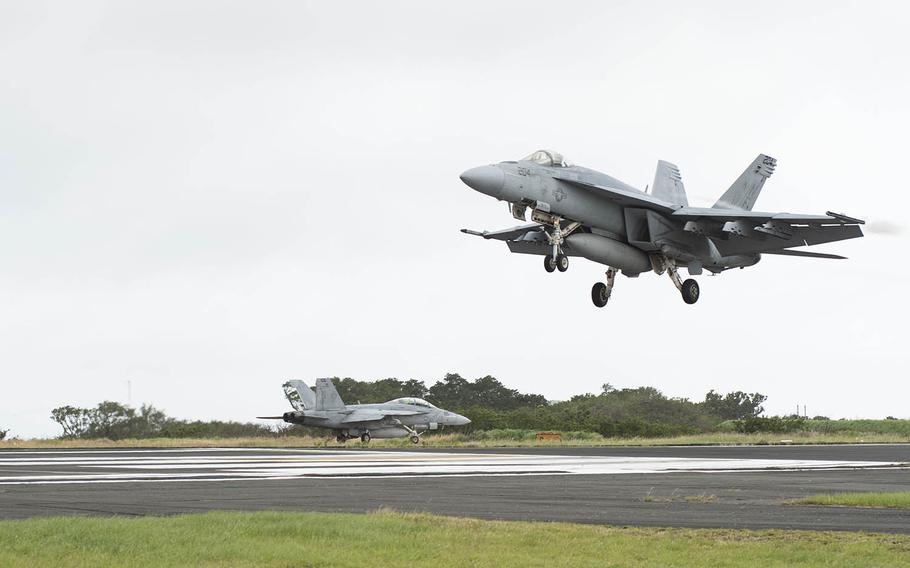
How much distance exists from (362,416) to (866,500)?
4275 centimetres

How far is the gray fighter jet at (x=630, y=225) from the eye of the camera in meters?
32.6

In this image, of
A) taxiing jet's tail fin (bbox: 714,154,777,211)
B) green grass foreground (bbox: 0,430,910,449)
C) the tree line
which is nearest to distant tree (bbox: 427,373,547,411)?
the tree line

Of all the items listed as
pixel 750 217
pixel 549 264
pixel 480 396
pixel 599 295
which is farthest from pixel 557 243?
pixel 480 396

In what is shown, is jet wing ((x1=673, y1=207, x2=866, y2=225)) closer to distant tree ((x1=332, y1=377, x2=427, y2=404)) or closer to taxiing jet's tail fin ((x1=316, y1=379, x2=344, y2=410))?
taxiing jet's tail fin ((x1=316, y1=379, x2=344, y2=410))

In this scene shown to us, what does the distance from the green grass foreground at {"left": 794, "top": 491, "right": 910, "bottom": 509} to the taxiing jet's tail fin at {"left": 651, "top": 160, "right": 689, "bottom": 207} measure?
21.2m

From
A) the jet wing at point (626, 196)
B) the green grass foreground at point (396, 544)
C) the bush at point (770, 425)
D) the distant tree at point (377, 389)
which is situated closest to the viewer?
the green grass foreground at point (396, 544)

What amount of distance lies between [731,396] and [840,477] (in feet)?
303

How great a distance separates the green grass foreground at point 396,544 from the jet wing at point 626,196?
19804 mm

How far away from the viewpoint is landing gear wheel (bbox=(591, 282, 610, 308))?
120ft

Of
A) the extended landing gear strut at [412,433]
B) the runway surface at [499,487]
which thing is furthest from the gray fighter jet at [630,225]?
the extended landing gear strut at [412,433]

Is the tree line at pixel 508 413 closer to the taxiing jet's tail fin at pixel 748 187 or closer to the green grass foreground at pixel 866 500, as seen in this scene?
the taxiing jet's tail fin at pixel 748 187

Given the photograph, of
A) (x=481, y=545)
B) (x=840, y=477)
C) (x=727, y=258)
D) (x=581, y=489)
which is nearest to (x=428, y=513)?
(x=481, y=545)

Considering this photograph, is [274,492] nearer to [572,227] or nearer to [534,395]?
[572,227]

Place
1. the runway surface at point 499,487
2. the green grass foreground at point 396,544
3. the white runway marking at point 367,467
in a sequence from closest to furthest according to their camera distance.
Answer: the green grass foreground at point 396,544, the runway surface at point 499,487, the white runway marking at point 367,467
